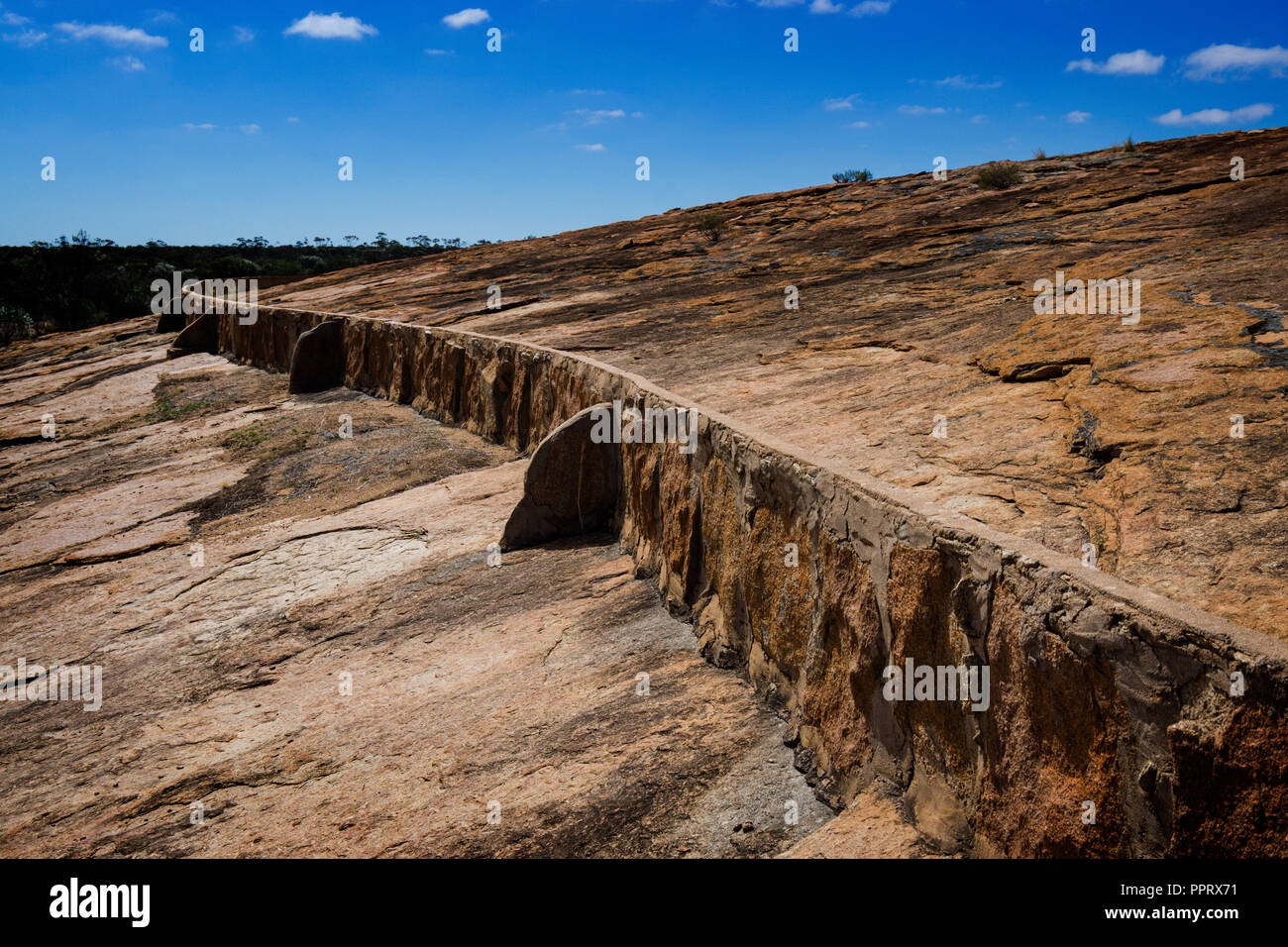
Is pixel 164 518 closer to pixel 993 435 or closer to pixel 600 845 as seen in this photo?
pixel 600 845

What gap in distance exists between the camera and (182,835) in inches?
165

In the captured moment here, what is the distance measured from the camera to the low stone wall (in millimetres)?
2008

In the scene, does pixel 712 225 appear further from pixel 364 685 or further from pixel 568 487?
pixel 364 685

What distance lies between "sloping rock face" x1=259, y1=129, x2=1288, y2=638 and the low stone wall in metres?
0.32

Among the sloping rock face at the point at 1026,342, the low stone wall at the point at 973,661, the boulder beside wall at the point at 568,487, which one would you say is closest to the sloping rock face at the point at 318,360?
the sloping rock face at the point at 1026,342

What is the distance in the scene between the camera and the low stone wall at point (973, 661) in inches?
79.0

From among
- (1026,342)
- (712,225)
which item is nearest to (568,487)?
(1026,342)

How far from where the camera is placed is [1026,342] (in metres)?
5.80

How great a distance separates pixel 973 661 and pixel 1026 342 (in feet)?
11.9

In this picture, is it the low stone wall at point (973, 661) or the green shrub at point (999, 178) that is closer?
the low stone wall at point (973, 661)

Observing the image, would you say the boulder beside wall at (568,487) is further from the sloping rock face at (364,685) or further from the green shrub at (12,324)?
the green shrub at (12,324)

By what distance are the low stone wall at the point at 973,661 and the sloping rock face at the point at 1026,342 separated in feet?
1.05
